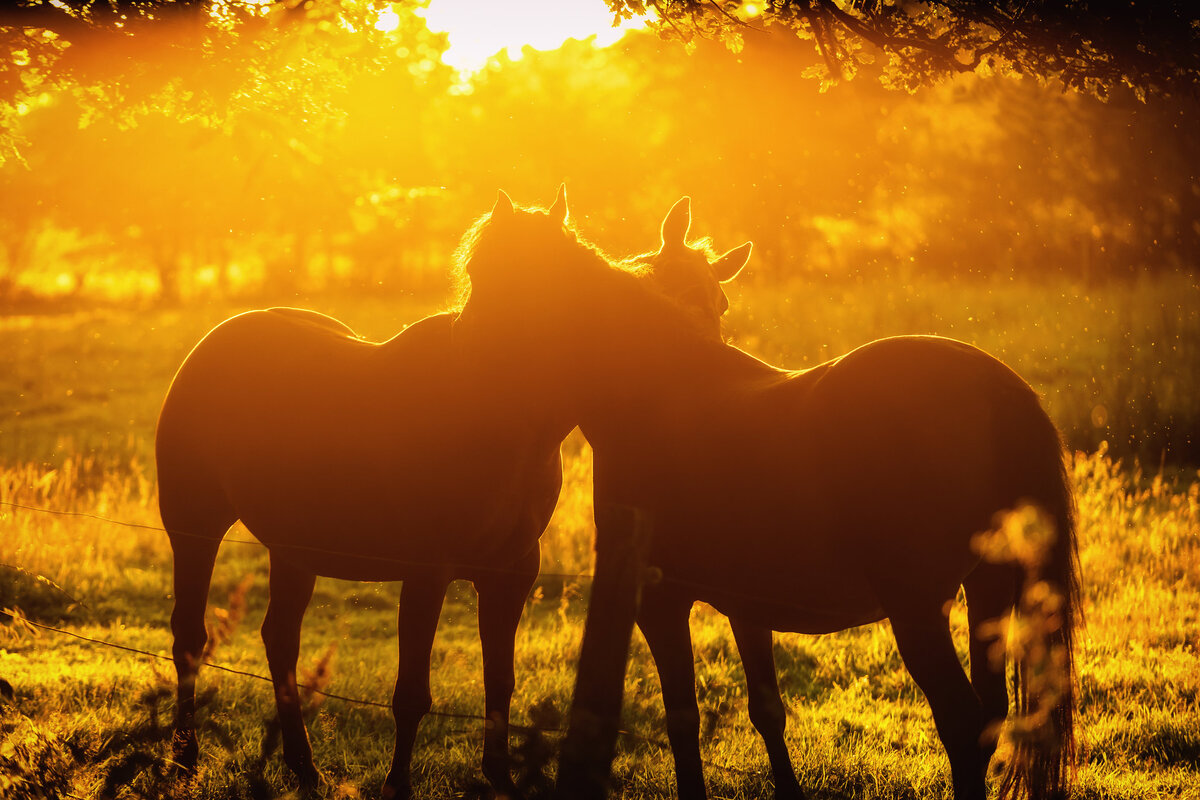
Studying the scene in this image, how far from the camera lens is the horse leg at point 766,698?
12.9 ft

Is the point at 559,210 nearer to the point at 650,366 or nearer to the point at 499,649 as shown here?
the point at 650,366

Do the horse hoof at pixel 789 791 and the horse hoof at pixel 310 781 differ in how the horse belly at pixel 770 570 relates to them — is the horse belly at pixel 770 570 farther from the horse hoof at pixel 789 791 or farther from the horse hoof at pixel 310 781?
the horse hoof at pixel 310 781

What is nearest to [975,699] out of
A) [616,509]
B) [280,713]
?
[616,509]

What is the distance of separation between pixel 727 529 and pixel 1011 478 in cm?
100

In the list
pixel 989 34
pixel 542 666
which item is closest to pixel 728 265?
pixel 989 34

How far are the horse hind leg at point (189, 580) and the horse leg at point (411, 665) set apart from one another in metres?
1.28

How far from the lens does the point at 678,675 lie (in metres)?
3.73

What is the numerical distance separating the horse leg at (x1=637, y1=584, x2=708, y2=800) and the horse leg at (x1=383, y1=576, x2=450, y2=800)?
3.01 feet

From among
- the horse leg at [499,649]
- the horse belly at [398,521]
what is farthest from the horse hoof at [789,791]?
the horse belly at [398,521]

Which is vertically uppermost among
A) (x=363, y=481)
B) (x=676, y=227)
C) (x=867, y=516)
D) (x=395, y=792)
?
(x=676, y=227)

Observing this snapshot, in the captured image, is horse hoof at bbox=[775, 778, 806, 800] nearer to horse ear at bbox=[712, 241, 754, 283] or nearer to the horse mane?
the horse mane

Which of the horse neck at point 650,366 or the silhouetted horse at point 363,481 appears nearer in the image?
the horse neck at point 650,366

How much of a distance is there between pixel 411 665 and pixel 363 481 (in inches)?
Answer: 33.4

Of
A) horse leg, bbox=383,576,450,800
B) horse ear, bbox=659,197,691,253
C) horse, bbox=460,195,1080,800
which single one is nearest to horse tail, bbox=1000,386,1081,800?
horse, bbox=460,195,1080,800
